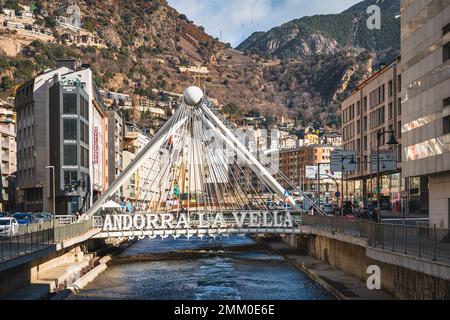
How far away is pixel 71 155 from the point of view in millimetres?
92250

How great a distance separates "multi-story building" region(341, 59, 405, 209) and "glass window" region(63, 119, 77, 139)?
3631cm

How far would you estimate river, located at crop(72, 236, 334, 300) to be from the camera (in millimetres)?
46625

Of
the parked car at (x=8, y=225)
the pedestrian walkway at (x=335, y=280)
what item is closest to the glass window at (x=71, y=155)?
the pedestrian walkway at (x=335, y=280)

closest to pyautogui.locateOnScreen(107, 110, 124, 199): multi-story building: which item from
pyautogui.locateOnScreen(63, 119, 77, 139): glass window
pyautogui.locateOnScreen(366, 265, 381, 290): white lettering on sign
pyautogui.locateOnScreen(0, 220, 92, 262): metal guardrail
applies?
pyautogui.locateOnScreen(63, 119, 77, 139): glass window

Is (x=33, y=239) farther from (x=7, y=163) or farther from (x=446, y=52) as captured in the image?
(x=7, y=163)

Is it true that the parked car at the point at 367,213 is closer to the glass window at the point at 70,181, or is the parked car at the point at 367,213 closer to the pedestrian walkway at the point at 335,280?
the pedestrian walkway at the point at 335,280

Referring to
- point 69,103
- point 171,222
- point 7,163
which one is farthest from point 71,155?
point 7,163

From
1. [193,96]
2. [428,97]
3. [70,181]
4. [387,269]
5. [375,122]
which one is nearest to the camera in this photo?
[387,269]

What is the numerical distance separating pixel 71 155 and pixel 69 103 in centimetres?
646

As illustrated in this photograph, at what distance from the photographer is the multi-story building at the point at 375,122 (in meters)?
95.4

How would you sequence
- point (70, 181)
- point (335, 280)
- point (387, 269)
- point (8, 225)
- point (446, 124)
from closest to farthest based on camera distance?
point (387, 269), point (446, 124), point (335, 280), point (8, 225), point (70, 181)

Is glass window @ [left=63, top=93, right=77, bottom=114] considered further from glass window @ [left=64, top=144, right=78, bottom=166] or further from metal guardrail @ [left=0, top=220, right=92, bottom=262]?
metal guardrail @ [left=0, top=220, right=92, bottom=262]

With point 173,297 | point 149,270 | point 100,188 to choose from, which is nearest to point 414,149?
point 173,297
